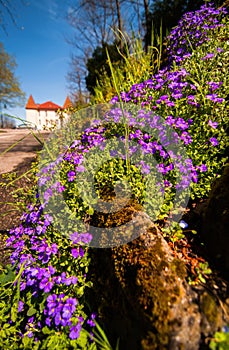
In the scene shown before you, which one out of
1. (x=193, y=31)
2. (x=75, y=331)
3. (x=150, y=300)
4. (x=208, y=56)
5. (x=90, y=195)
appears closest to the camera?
(x=150, y=300)

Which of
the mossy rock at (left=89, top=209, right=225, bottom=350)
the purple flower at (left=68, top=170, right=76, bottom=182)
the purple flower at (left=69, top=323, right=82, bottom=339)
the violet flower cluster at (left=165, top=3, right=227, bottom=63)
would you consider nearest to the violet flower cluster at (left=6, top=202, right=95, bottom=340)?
the purple flower at (left=69, top=323, right=82, bottom=339)

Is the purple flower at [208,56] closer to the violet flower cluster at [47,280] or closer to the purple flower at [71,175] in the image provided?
the purple flower at [71,175]

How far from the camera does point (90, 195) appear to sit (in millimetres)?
1924

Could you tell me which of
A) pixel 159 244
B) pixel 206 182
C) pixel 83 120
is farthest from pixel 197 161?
pixel 83 120

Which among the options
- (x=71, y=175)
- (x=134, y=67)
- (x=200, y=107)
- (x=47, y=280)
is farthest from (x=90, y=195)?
(x=134, y=67)

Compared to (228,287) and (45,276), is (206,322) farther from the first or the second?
(45,276)

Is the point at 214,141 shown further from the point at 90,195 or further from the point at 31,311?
the point at 31,311

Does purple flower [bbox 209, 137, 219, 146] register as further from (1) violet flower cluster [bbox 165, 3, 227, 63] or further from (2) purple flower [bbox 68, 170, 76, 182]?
(1) violet flower cluster [bbox 165, 3, 227, 63]

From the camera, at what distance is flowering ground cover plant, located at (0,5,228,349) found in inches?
64.2

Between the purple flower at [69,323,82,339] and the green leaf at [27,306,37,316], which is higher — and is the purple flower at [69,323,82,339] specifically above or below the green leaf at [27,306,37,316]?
above

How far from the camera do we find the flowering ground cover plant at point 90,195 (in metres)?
1.63

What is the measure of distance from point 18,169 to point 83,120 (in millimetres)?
2109

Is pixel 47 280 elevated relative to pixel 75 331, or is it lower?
elevated

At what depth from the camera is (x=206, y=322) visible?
3.66ft
